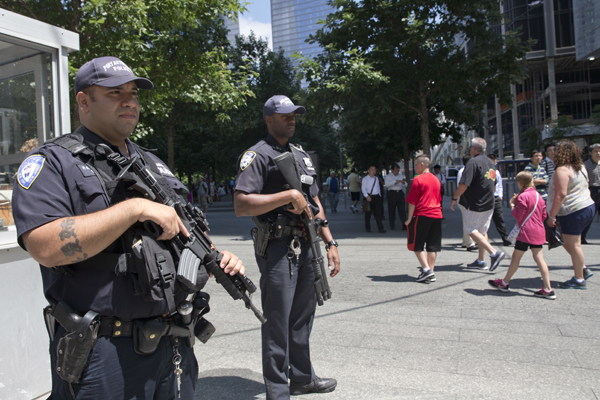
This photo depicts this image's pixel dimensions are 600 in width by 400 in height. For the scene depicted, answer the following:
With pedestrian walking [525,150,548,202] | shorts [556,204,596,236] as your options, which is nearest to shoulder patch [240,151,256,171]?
shorts [556,204,596,236]

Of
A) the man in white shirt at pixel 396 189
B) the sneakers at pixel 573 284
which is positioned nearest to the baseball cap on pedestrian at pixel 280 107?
the sneakers at pixel 573 284

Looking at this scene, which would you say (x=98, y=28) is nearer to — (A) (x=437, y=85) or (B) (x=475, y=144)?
(B) (x=475, y=144)

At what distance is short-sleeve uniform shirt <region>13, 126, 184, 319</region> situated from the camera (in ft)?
4.75

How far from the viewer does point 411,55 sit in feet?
42.7

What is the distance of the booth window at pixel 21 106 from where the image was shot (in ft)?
10.8

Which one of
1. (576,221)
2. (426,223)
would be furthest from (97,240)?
(576,221)

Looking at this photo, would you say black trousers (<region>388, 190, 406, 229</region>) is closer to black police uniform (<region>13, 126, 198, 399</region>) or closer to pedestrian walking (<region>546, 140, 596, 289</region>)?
pedestrian walking (<region>546, 140, 596, 289</region>)

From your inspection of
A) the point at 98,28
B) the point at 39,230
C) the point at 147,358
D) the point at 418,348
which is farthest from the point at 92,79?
the point at 98,28

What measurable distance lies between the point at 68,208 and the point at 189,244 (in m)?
0.42

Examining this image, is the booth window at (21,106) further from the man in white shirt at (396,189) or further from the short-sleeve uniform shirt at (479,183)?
the man in white shirt at (396,189)

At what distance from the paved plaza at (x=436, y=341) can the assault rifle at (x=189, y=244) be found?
1.67 meters

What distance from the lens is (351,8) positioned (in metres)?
12.5

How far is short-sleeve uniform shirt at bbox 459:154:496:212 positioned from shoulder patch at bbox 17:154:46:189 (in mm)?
6579

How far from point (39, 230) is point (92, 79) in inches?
22.6
